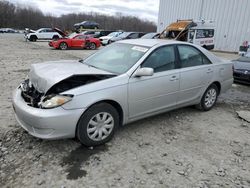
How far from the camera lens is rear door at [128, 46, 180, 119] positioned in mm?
3578

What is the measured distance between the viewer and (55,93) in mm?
3115

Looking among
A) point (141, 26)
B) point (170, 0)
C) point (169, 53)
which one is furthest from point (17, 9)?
point (169, 53)

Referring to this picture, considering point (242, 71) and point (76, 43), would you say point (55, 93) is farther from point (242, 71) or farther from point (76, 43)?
point (76, 43)

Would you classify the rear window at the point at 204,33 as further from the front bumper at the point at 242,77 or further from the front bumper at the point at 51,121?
the front bumper at the point at 51,121

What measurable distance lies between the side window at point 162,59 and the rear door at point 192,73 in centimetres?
21

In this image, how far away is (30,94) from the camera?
340 cm

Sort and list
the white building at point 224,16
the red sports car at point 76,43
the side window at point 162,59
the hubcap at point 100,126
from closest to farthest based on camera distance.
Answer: the hubcap at point 100,126, the side window at point 162,59, the red sports car at point 76,43, the white building at point 224,16

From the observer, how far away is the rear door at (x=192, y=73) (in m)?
4.29

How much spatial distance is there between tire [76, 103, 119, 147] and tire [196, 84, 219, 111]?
7.09 ft

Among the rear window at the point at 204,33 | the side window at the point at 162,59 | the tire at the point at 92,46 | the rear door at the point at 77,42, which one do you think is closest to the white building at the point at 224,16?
the rear window at the point at 204,33

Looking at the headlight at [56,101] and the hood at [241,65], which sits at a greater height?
the headlight at [56,101]

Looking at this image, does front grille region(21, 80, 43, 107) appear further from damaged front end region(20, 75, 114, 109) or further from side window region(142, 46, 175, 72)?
side window region(142, 46, 175, 72)

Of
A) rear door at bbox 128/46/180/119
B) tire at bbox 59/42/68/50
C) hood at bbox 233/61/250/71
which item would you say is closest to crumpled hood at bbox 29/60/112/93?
rear door at bbox 128/46/180/119

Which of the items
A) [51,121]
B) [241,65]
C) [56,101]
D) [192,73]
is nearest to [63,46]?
[241,65]
